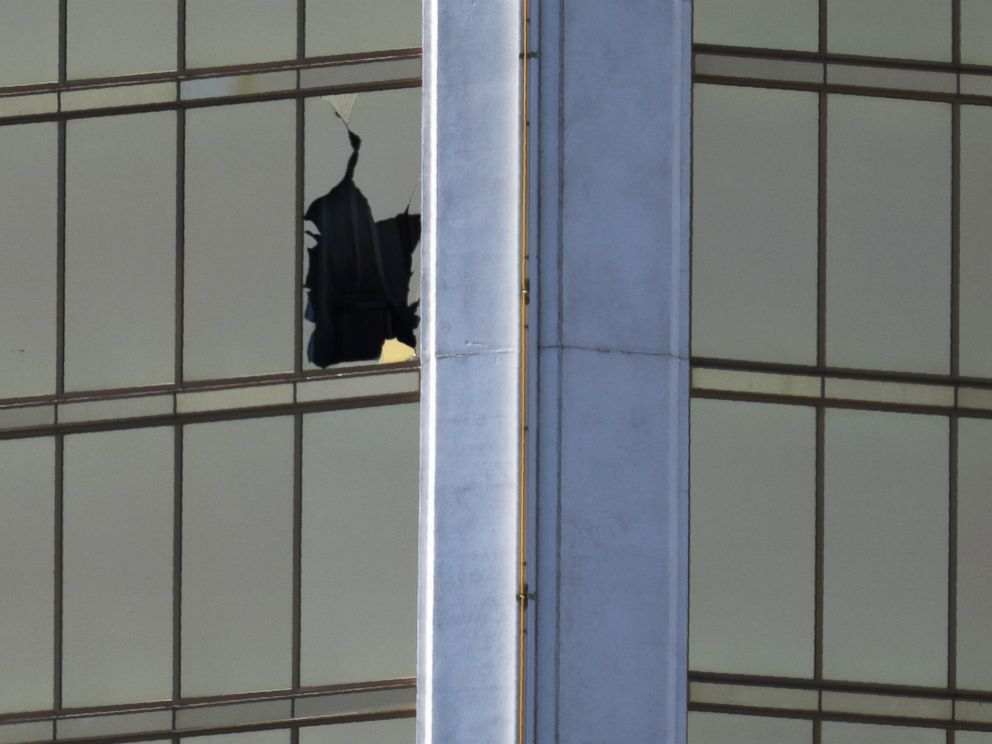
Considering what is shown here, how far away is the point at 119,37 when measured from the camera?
21.4 m

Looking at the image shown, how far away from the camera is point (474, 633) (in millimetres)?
18766

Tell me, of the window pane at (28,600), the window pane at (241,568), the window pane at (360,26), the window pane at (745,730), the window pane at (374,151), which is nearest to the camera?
the window pane at (745,730)

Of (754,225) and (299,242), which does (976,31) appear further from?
(299,242)

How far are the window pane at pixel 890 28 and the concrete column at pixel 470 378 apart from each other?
12.1ft

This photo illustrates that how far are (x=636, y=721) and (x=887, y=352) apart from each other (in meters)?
4.80

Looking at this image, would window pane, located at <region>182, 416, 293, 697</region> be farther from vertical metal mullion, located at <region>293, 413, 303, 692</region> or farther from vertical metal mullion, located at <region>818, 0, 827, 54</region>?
vertical metal mullion, located at <region>818, 0, 827, 54</region>

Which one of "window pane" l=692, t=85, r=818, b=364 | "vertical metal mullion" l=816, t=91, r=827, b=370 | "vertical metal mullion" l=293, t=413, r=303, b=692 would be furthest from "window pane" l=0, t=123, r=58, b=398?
"vertical metal mullion" l=816, t=91, r=827, b=370

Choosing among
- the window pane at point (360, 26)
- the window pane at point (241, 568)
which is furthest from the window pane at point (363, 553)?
the window pane at point (360, 26)

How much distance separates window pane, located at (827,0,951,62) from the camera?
818 inches

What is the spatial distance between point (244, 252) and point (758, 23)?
595cm

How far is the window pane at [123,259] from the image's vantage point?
817 inches

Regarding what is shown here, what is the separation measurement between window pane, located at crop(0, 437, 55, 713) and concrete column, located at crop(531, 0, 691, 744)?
543 cm

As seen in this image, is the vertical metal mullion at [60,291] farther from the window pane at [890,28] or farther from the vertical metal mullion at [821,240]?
the window pane at [890,28]

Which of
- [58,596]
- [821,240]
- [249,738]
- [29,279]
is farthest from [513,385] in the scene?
[29,279]
